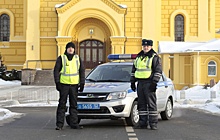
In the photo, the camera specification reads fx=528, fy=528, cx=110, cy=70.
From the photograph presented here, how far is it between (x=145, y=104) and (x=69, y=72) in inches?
81.4

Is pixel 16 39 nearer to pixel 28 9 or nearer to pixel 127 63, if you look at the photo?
pixel 28 9

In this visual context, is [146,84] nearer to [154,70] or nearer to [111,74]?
[154,70]

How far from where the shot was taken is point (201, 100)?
24906mm

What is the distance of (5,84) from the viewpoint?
140 ft

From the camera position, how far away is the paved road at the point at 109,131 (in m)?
11.7

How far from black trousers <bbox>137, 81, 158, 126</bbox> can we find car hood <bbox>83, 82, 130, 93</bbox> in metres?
A: 0.50

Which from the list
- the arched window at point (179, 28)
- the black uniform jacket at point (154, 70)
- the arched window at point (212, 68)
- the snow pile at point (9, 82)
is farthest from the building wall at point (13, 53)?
the black uniform jacket at point (154, 70)

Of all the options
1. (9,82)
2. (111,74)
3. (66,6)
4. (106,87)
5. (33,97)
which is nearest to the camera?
(106,87)

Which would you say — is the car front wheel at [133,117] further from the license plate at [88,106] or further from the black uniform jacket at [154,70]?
the license plate at [88,106]

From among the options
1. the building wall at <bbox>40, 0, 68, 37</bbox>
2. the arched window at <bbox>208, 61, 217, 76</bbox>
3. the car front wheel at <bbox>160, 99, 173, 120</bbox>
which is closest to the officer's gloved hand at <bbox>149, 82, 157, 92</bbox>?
the car front wheel at <bbox>160, 99, 173, 120</bbox>

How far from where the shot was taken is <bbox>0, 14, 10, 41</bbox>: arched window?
4847 cm

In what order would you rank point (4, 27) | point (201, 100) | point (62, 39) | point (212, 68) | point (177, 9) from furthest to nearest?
point (4, 27), point (177, 9), point (62, 39), point (212, 68), point (201, 100)

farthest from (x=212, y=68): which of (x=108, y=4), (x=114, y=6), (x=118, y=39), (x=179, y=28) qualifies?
(x=179, y=28)

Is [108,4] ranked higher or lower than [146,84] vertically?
higher
